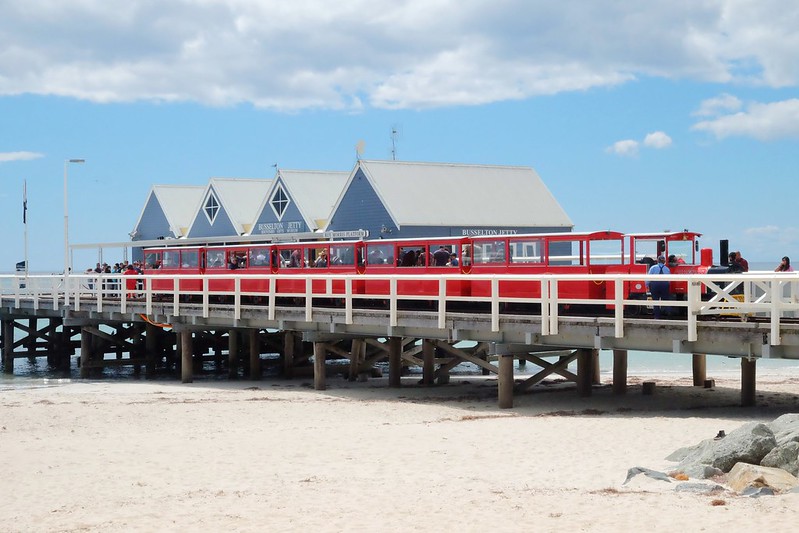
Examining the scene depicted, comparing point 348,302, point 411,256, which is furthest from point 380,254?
point 348,302

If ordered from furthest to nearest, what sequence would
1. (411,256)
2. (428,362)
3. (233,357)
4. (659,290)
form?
(233,357) → (411,256) → (428,362) → (659,290)

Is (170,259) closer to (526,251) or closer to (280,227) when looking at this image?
(280,227)

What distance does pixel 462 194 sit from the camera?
39938mm

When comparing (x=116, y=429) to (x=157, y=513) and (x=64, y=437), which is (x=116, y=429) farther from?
(x=157, y=513)

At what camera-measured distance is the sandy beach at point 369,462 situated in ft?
35.7

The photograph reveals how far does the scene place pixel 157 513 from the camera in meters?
11.5

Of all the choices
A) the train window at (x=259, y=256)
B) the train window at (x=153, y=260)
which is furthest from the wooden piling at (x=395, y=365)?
the train window at (x=153, y=260)

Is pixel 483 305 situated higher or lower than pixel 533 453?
higher

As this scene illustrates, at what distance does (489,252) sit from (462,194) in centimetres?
1712

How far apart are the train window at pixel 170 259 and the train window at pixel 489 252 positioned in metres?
14.7

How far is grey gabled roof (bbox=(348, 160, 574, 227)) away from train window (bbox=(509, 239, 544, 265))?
14.9 metres

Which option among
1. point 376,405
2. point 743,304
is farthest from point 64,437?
point 743,304

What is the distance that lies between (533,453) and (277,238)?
27637 mm

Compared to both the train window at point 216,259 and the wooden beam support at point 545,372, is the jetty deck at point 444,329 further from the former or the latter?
the train window at point 216,259
